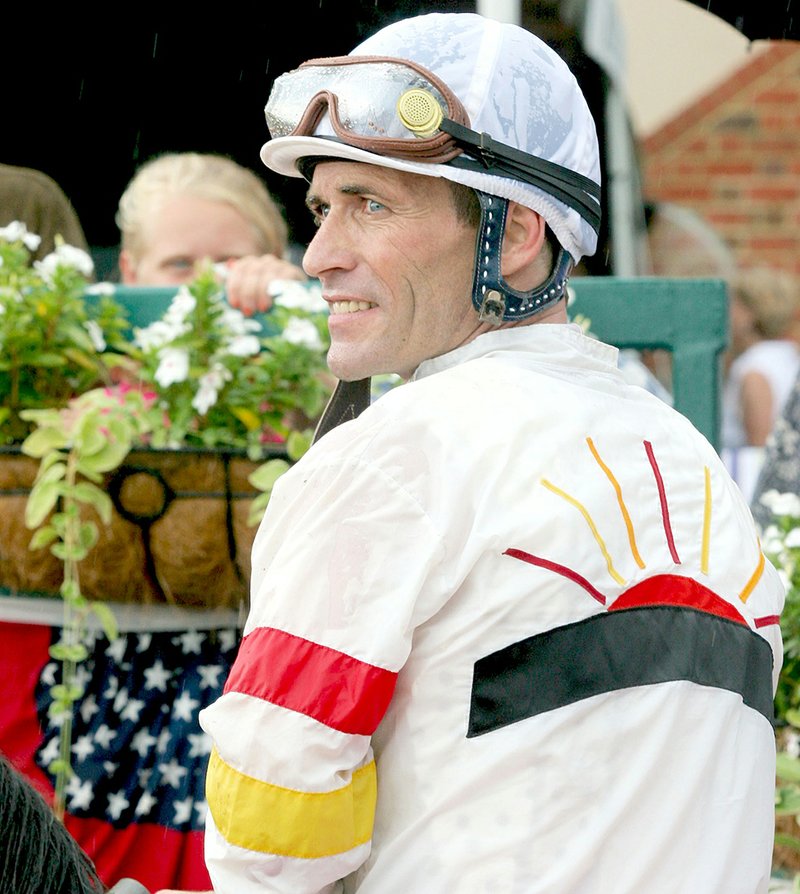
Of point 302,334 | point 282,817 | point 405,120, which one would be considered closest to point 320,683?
point 282,817

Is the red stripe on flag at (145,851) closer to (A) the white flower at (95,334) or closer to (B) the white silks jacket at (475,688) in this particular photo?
(A) the white flower at (95,334)

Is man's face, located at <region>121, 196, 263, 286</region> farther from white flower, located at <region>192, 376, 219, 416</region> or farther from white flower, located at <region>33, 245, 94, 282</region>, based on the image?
white flower, located at <region>192, 376, 219, 416</region>

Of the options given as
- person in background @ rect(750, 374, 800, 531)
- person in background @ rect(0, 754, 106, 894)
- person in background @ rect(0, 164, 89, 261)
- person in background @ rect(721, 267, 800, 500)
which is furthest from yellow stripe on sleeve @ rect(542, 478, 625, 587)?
person in background @ rect(721, 267, 800, 500)

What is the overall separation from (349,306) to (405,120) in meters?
0.26

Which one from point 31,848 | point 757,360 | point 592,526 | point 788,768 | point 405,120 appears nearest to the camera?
point 31,848

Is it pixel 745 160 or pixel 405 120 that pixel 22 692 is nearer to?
pixel 405 120

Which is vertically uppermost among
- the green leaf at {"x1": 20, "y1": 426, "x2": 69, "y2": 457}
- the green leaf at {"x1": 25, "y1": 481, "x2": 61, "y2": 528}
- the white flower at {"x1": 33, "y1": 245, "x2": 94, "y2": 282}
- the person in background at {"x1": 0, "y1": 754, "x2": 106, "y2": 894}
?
the white flower at {"x1": 33, "y1": 245, "x2": 94, "y2": 282}

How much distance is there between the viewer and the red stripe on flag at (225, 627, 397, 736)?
56.2 inches

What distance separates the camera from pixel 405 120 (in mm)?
1647

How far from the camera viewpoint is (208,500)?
8.64ft

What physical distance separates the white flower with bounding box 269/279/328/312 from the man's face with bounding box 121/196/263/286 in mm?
714

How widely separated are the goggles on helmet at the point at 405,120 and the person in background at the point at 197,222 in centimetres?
181

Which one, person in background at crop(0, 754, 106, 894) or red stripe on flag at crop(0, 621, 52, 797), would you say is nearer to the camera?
person in background at crop(0, 754, 106, 894)

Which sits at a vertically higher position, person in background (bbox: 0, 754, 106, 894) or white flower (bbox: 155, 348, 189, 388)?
white flower (bbox: 155, 348, 189, 388)
